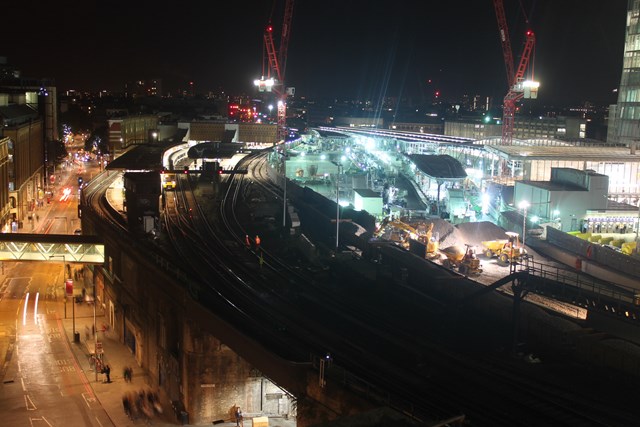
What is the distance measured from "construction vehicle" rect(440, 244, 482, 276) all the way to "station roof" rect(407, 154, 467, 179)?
13194mm

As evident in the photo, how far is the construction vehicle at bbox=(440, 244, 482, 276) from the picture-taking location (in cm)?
2425

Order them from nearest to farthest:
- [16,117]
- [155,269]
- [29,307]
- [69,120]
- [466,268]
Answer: [155,269], [466,268], [29,307], [16,117], [69,120]

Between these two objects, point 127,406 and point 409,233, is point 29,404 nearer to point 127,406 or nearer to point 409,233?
point 127,406

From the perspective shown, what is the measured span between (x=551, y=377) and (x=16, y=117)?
4508 centimetres

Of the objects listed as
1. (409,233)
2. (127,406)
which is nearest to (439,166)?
(409,233)

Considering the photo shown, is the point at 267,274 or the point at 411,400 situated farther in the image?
the point at 267,274

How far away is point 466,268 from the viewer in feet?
79.8

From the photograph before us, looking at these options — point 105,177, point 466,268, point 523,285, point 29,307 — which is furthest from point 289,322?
point 105,177

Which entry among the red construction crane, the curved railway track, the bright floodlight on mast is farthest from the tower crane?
the curved railway track

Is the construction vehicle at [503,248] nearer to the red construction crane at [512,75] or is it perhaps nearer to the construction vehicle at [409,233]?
the construction vehicle at [409,233]

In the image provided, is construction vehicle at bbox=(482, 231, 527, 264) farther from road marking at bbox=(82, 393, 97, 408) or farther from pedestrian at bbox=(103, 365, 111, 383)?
road marking at bbox=(82, 393, 97, 408)

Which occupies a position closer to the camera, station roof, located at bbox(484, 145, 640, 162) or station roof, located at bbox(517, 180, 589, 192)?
station roof, located at bbox(517, 180, 589, 192)

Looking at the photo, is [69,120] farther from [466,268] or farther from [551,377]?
[551,377]

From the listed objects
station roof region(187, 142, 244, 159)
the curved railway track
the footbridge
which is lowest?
the footbridge
